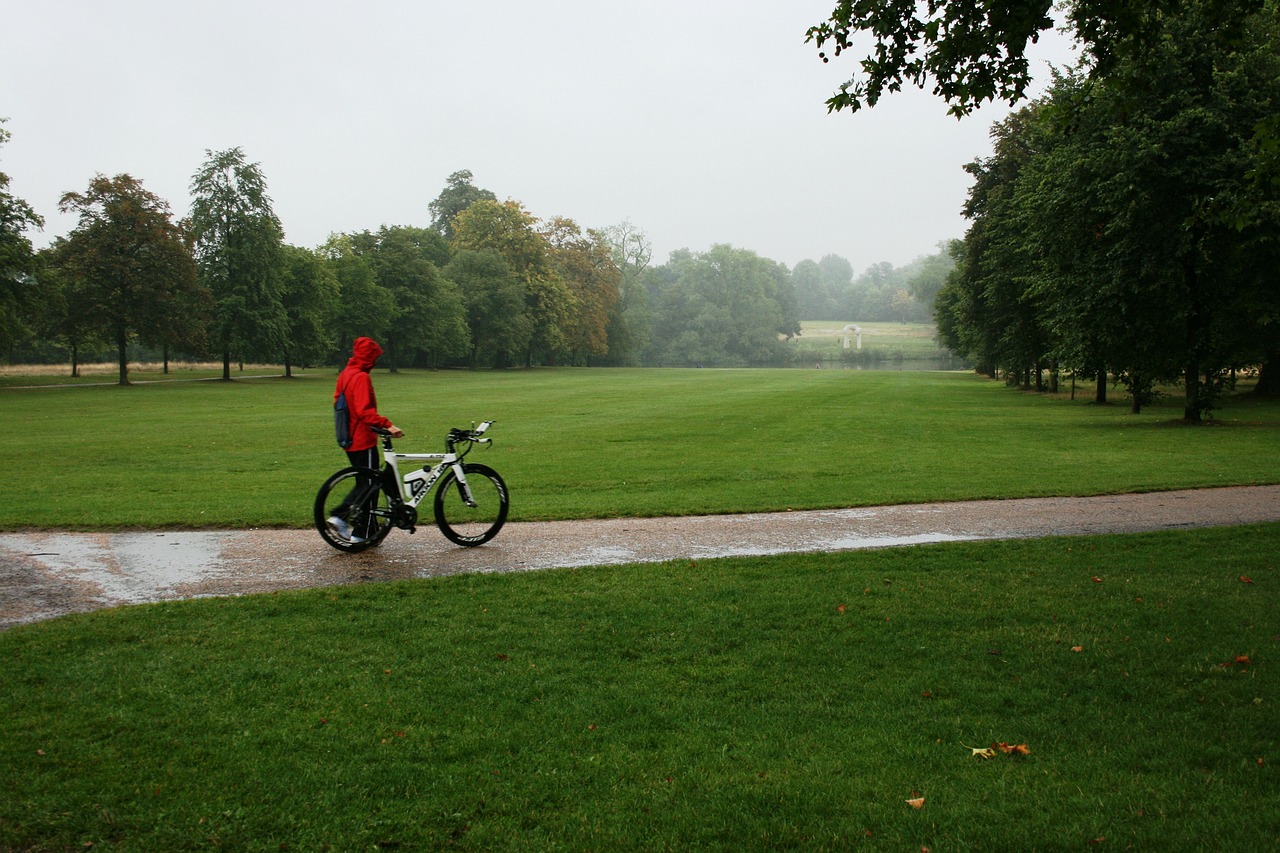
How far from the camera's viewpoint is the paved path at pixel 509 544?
862cm

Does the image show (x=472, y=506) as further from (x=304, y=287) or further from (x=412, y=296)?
(x=412, y=296)

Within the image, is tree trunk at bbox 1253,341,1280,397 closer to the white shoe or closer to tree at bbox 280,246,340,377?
the white shoe

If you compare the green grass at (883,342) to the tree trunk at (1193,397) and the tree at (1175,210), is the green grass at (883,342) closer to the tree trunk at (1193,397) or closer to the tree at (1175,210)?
the tree trunk at (1193,397)

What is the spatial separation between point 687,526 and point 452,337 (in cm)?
7595

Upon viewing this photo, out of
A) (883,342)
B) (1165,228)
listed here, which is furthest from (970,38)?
(883,342)

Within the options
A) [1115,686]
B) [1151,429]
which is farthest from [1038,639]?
[1151,429]

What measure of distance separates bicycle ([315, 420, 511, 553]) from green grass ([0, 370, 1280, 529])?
219 cm

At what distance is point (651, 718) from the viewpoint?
5.32 m

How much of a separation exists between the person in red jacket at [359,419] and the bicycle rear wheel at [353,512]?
0.01 metres

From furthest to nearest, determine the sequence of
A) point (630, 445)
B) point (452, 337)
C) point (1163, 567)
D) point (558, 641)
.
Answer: point (452, 337)
point (630, 445)
point (1163, 567)
point (558, 641)

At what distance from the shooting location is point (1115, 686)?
590 centimetres

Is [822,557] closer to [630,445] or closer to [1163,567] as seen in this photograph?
[1163,567]

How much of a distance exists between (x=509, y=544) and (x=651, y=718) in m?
5.68

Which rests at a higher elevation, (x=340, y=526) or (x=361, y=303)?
(x=361, y=303)
